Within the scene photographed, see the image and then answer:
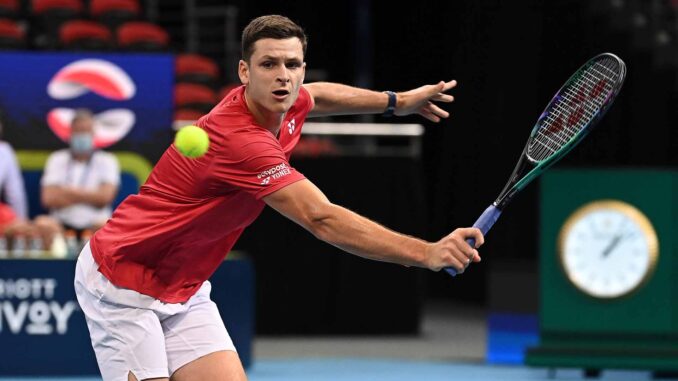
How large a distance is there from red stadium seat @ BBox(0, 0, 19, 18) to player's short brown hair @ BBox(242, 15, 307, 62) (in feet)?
30.7

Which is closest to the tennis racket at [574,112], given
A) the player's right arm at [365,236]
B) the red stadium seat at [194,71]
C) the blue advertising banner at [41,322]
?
the player's right arm at [365,236]

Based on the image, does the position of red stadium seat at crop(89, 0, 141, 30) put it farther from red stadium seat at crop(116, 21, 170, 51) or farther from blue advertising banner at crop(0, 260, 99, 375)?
blue advertising banner at crop(0, 260, 99, 375)

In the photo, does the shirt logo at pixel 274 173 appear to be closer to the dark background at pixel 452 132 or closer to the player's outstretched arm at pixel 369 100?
the player's outstretched arm at pixel 369 100

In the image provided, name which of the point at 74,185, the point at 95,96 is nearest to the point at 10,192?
the point at 74,185

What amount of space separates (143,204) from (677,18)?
36.1 feet

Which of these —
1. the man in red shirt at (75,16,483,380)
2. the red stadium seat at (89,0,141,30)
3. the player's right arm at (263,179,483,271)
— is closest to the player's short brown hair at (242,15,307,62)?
the man in red shirt at (75,16,483,380)

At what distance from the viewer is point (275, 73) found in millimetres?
4285

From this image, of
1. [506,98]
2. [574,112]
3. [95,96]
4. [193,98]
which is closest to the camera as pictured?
[574,112]

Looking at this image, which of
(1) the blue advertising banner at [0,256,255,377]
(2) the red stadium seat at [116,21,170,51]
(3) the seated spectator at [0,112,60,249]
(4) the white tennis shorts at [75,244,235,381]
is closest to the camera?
(4) the white tennis shorts at [75,244,235,381]

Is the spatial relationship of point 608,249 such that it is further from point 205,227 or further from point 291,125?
point 205,227

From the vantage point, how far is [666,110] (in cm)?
1295

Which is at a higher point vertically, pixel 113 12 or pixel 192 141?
pixel 113 12

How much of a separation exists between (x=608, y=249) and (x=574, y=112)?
4.12 m

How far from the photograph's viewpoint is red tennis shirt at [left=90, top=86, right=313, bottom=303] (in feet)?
13.8
